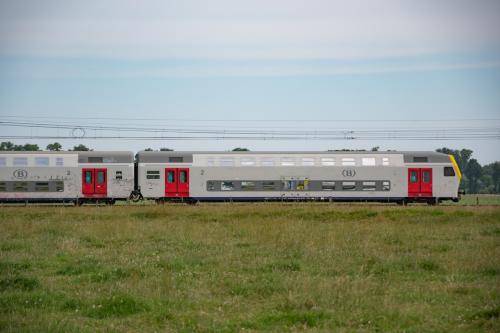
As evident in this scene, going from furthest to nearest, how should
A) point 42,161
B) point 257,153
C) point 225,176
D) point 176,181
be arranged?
point 257,153, point 225,176, point 176,181, point 42,161

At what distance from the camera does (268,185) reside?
52188 mm

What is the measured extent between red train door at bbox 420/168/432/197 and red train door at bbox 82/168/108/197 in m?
24.6

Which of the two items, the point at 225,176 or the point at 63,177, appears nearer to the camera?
the point at 63,177

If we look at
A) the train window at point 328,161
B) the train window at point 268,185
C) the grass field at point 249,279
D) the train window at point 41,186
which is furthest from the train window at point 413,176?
the train window at point 41,186

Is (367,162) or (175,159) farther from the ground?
(175,159)

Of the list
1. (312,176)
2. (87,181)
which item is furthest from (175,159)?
(312,176)

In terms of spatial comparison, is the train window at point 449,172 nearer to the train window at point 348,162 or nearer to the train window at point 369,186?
the train window at point 369,186

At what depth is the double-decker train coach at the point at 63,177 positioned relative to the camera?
5119 cm

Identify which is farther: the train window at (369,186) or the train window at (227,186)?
the train window at (369,186)

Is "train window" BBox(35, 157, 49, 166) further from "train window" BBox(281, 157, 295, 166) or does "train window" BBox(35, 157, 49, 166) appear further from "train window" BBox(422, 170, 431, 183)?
"train window" BBox(422, 170, 431, 183)

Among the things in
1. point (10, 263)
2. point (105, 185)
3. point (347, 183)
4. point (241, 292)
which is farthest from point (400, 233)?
point (105, 185)

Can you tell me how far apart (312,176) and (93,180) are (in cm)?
1696

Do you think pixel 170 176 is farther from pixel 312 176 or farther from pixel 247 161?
pixel 312 176

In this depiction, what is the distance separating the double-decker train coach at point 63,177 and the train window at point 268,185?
33.6ft
